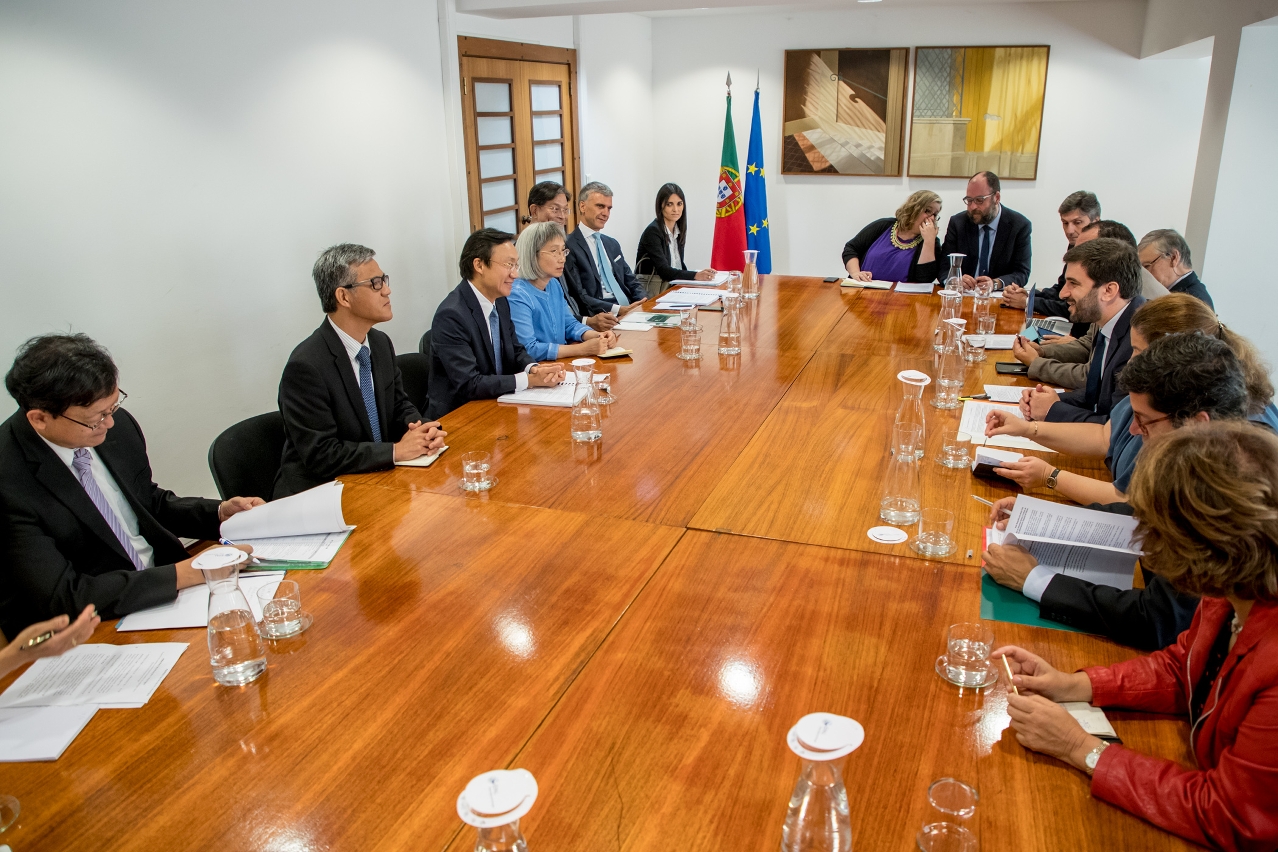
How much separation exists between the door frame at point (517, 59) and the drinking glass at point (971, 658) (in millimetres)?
5054

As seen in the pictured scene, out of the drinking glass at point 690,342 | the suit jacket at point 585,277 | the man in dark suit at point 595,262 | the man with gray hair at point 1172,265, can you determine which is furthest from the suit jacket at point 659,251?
the man with gray hair at point 1172,265

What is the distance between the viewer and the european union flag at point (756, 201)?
26.3 feet

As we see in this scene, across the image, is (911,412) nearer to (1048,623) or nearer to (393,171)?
(1048,623)

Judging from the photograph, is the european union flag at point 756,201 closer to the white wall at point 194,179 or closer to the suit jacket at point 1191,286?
the white wall at point 194,179

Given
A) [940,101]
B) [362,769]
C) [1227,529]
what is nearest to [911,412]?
[1227,529]

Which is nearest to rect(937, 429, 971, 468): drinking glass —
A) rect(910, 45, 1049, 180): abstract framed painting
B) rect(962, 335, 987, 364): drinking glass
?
rect(962, 335, 987, 364): drinking glass

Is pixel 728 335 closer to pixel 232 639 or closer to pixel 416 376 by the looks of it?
pixel 416 376

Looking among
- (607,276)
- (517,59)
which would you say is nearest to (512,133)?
(517,59)

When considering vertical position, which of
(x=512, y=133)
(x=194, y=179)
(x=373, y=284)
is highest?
(x=512, y=133)

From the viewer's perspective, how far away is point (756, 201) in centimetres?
810

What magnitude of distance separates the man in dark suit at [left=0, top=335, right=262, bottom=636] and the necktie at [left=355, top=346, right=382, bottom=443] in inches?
32.8

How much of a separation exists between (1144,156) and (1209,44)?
144 cm

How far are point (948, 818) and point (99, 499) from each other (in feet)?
6.95

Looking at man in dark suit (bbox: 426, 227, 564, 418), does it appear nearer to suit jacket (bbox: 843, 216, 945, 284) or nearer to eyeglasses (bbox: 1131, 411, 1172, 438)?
eyeglasses (bbox: 1131, 411, 1172, 438)
